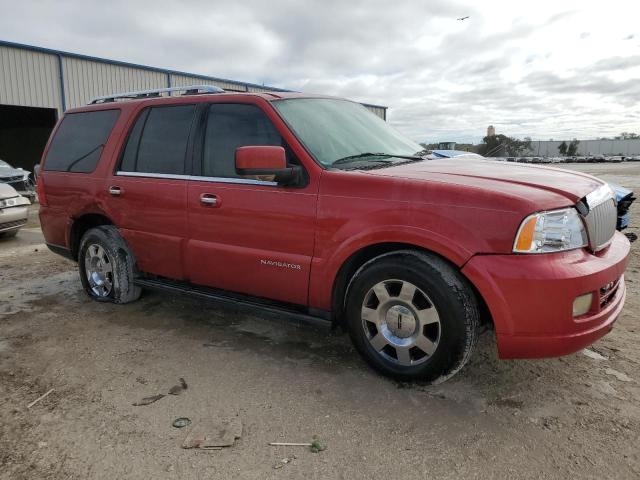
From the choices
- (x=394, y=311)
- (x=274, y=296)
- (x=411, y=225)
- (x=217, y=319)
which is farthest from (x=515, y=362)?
(x=217, y=319)

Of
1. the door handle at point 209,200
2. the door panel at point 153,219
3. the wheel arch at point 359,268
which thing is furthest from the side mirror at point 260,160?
the door panel at point 153,219

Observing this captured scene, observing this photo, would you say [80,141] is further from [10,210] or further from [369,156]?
[10,210]

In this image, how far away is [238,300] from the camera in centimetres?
353

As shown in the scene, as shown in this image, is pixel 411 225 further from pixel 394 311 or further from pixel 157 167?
pixel 157 167

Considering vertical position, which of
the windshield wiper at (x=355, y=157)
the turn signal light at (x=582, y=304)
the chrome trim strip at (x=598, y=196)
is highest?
the windshield wiper at (x=355, y=157)

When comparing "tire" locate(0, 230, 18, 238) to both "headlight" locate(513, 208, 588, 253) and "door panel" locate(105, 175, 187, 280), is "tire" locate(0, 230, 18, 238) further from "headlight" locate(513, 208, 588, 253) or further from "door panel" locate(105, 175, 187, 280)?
"headlight" locate(513, 208, 588, 253)

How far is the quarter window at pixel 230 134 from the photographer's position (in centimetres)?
342

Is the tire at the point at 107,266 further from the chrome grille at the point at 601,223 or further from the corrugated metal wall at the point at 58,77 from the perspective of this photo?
the corrugated metal wall at the point at 58,77

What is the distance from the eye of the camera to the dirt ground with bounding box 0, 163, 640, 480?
2.25 meters

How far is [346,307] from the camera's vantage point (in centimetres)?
307

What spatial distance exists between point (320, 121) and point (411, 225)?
126 centimetres

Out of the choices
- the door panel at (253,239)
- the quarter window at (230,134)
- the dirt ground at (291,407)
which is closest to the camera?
the dirt ground at (291,407)

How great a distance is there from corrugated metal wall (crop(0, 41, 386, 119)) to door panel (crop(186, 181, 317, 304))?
41.6 ft

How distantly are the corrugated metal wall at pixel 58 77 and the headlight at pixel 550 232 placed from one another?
14009 millimetres
